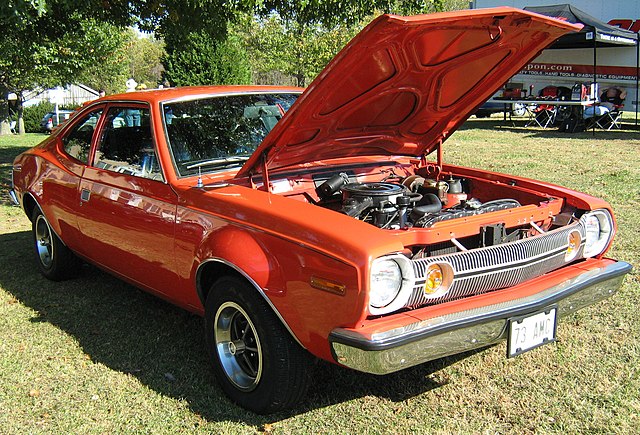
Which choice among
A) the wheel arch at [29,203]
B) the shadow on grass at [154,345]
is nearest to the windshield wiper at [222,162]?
the shadow on grass at [154,345]

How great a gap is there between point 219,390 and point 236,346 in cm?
36

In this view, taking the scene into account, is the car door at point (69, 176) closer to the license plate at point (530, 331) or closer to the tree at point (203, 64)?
the license plate at point (530, 331)

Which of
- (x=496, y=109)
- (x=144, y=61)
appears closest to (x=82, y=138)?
(x=496, y=109)

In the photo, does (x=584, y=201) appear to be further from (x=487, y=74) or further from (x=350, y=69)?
(x=350, y=69)

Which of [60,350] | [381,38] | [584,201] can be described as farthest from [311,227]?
[60,350]

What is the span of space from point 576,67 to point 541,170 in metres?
11.3

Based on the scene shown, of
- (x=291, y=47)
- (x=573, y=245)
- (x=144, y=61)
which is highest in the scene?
(x=144, y=61)

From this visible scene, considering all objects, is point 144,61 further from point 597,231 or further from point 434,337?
point 434,337

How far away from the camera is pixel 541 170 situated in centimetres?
1037

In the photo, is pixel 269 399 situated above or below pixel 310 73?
below

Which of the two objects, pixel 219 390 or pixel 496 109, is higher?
pixel 496 109

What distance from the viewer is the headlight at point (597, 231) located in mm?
→ 3572

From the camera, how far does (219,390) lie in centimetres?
346

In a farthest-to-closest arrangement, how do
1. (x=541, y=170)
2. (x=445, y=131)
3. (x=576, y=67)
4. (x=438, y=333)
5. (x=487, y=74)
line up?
1. (x=576, y=67)
2. (x=541, y=170)
3. (x=445, y=131)
4. (x=487, y=74)
5. (x=438, y=333)
